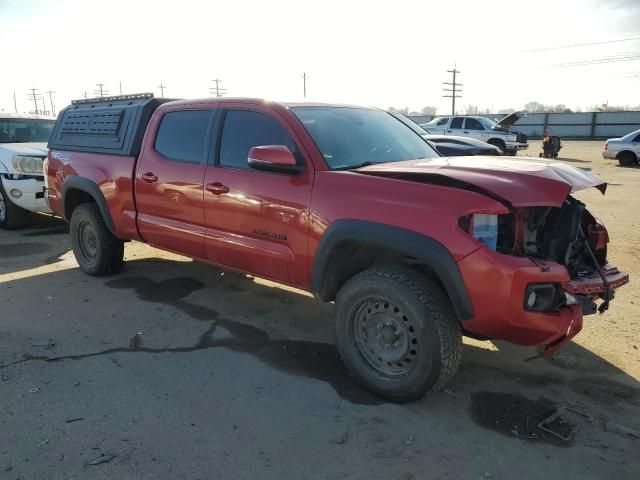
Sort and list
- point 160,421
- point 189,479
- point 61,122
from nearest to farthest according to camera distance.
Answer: point 189,479
point 160,421
point 61,122

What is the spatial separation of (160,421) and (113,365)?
903 millimetres

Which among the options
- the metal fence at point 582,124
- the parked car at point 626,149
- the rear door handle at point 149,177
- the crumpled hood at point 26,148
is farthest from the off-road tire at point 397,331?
the metal fence at point 582,124

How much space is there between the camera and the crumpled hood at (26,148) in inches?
322

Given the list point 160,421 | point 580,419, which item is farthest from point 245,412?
point 580,419

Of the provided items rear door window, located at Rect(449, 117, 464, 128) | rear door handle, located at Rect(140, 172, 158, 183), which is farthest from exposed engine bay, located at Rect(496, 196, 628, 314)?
rear door window, located at Rect(449, 117, 464, 128)

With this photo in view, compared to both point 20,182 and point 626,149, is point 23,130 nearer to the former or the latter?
point 20,182

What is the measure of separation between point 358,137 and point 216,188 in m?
1.20

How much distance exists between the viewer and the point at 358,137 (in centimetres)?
407

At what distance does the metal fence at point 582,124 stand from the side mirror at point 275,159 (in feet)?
149

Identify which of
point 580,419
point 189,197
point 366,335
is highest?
point 189,197

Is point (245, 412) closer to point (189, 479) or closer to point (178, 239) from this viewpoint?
point (189, 479)

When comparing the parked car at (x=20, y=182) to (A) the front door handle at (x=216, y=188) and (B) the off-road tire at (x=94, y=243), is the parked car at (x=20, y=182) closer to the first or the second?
(B) the off-road tire at (x=94, y=243)

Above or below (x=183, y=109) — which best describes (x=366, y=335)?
below

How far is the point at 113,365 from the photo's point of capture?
12.2 feet
